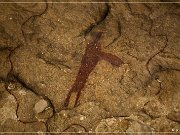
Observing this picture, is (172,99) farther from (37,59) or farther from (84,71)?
(37,59)

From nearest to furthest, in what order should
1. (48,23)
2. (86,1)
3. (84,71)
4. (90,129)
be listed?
(90,129), (84,71), (48,23), (86,1)

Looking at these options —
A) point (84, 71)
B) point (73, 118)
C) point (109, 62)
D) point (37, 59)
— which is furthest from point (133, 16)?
point (73, 118)

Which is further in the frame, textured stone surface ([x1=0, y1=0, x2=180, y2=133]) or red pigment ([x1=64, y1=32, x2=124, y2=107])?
red pigment ([x1=64, y1=32, x2=124, y2=107])

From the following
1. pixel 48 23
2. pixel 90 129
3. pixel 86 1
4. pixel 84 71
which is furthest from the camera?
pixel 86 1

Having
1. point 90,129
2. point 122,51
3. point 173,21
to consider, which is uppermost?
point 173,21
